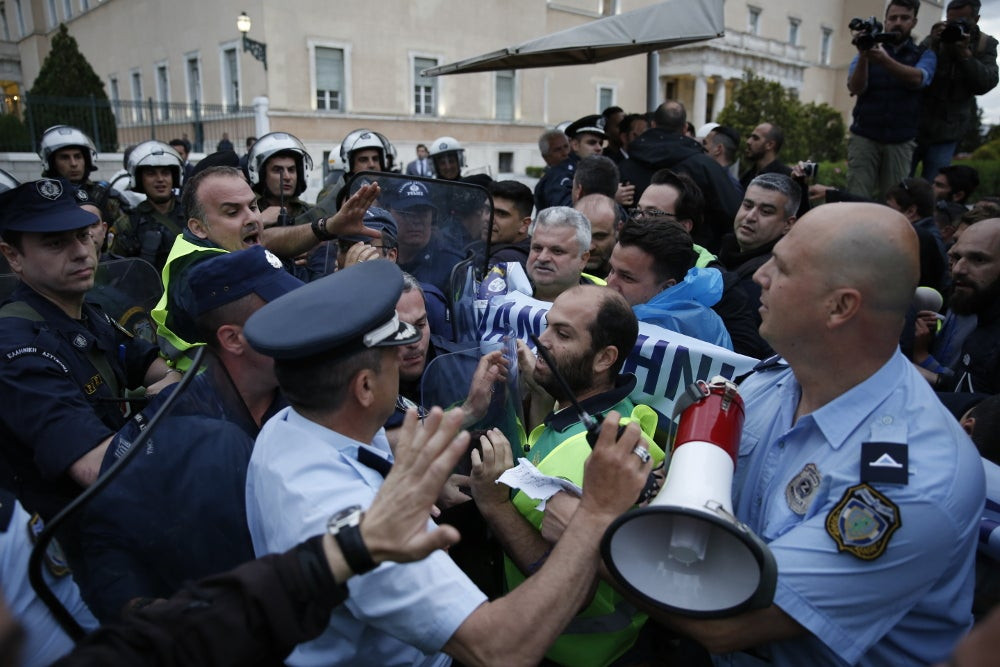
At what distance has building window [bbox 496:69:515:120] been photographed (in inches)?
1203

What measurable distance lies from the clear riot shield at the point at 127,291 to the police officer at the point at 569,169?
398cm

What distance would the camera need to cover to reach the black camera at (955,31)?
19.7 feet

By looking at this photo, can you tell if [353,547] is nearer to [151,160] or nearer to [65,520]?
[65,520]

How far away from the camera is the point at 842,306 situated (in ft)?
5.89

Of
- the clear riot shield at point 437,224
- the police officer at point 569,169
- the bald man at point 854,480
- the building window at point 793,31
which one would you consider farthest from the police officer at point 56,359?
the building window at point 793,31

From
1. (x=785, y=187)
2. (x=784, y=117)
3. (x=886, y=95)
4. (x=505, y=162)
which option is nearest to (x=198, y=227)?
(x=785, y=187)

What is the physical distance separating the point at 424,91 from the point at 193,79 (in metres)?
9.67

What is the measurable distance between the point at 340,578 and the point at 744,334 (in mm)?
2932

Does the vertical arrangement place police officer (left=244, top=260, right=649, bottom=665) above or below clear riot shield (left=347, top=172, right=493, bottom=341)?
below

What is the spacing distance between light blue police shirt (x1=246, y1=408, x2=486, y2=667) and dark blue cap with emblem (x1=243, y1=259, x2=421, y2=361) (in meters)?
0.23

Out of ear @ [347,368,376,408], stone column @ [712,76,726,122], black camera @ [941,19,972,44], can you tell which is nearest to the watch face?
ear @ [347,368,376,408]

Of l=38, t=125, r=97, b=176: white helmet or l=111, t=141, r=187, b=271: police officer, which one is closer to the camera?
l=111, t=141, r=187, b=271: police officer

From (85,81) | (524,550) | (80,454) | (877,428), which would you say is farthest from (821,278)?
(85,81)

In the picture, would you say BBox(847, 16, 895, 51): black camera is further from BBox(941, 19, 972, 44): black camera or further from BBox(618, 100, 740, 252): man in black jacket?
BBox(618, 100, 740, 252): man in black jacket
